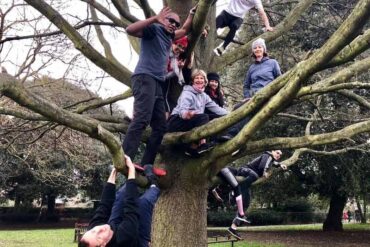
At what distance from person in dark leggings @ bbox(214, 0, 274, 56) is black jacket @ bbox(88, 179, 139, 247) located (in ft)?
10.9

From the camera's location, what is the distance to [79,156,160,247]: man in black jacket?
3.29 metres

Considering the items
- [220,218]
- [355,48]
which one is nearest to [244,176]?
[355,48]

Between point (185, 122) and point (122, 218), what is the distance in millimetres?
1707

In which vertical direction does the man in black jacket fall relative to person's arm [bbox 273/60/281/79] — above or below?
below

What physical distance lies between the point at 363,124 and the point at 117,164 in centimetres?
253

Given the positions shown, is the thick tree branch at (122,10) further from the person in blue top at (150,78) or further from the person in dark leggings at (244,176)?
the person in dark leggings at (244,176)

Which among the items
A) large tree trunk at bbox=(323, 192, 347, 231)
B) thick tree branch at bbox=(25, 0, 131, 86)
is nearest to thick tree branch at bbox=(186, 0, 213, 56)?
thick tree branch at bbox=(25, 0, 131, 86)

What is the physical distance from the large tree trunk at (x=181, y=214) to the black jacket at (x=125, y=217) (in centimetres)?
176

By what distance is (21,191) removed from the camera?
82.5 ft

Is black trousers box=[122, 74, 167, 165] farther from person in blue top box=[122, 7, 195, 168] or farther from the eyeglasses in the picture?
the eyeglasses

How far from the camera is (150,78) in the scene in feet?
14.6

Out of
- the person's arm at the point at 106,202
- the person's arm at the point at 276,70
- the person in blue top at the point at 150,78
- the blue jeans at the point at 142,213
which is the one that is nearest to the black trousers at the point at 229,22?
the person's arm at the point at 276,70

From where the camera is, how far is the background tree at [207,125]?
11.6 feet

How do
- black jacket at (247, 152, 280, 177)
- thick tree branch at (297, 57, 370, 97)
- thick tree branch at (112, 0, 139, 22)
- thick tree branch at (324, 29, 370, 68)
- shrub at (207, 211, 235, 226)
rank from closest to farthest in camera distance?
thick tree branch at (324, 29, 370, 68) < thick tree branch at (297, 57, 370, 97) < thick tree branch at (112, 0, 139, 22) < black jacket at (247, 152, 280, 177) < shrub at (207, 211, 235, 226)
